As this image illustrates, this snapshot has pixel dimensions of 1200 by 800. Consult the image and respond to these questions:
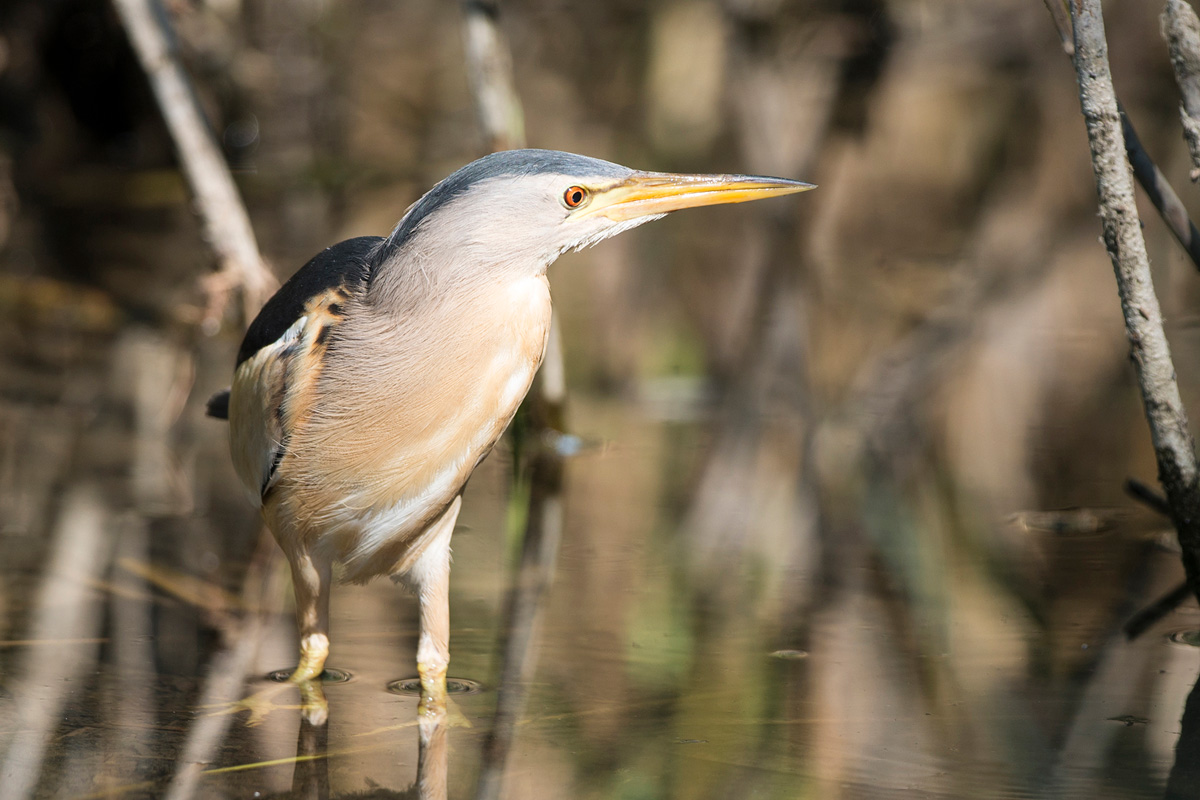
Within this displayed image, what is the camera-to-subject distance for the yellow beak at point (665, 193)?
261 cm

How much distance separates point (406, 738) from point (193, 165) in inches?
95.5

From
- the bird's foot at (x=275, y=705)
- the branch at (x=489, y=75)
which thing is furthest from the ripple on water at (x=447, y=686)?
the branch at (x=489, y=75)

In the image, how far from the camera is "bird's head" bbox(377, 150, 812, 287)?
2570 millimetres

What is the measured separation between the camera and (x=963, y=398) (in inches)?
203

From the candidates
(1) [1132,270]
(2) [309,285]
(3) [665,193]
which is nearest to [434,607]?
(2) [309,285]

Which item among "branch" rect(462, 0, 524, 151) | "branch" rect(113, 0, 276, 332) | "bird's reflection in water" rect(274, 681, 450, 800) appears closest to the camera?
"bird's reflection in water" rect(274, 681, 450, 800)

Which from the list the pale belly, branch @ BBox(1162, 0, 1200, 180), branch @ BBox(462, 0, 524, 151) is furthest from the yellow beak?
branch @ BBox(462, 0, 524, 151)

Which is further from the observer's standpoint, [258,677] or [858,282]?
[858,282]

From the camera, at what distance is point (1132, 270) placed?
2.70 metres

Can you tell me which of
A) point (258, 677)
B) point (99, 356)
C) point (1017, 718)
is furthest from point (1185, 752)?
point (99, 356)

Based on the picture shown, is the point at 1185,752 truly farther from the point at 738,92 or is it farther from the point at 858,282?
the point at 738,92

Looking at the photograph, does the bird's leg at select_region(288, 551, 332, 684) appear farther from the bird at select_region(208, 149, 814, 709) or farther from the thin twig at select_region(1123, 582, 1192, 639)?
the thin twig at select_region(1123, 582, 1192, 639)

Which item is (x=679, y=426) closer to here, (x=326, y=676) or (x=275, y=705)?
(x=326, y=676)

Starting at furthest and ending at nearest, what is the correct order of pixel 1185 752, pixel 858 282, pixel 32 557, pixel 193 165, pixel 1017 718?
pixel 858 282, pixel 193 165, pixel 32 557, pixel 1017 718, pixel 1185 752
